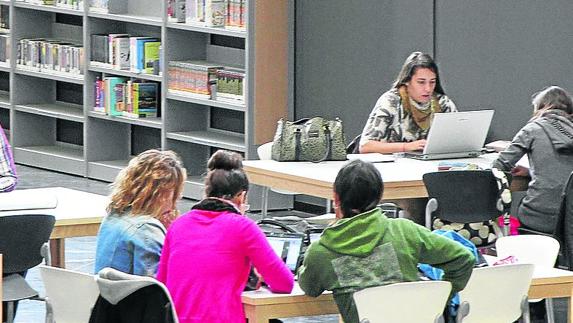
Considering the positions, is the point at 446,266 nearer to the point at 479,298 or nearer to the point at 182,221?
the point at 479,298

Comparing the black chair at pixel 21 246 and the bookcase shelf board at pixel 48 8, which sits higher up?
the bookcase shelf board at pixel 48 8

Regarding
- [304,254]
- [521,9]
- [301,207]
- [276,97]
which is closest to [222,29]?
[276,97]

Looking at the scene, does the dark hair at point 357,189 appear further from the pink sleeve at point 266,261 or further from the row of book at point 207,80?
the row of book at point 207,80

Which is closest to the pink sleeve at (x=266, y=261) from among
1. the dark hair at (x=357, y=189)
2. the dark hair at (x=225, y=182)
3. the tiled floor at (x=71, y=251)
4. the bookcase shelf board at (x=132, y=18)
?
the dark hair at (x=225, y=182)

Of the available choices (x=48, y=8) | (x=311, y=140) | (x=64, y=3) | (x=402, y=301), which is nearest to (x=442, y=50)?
(x=311, y=140)

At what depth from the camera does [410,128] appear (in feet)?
26.4

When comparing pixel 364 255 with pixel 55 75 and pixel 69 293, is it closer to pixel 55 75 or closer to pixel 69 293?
pixel 69 293

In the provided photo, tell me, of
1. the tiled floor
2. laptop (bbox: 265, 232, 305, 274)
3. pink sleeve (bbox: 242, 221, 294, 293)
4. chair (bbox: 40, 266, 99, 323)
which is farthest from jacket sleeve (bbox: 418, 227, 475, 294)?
the tiled floor

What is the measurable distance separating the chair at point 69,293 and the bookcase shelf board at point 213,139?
5343 millimetres

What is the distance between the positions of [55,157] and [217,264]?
7490mm

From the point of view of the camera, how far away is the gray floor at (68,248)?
7172 mm

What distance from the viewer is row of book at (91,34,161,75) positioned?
11.0 metres

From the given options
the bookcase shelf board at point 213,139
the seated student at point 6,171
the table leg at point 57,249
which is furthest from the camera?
the bookcase shelf board at point 213,139

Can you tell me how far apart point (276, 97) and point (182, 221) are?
5378 millimetres
